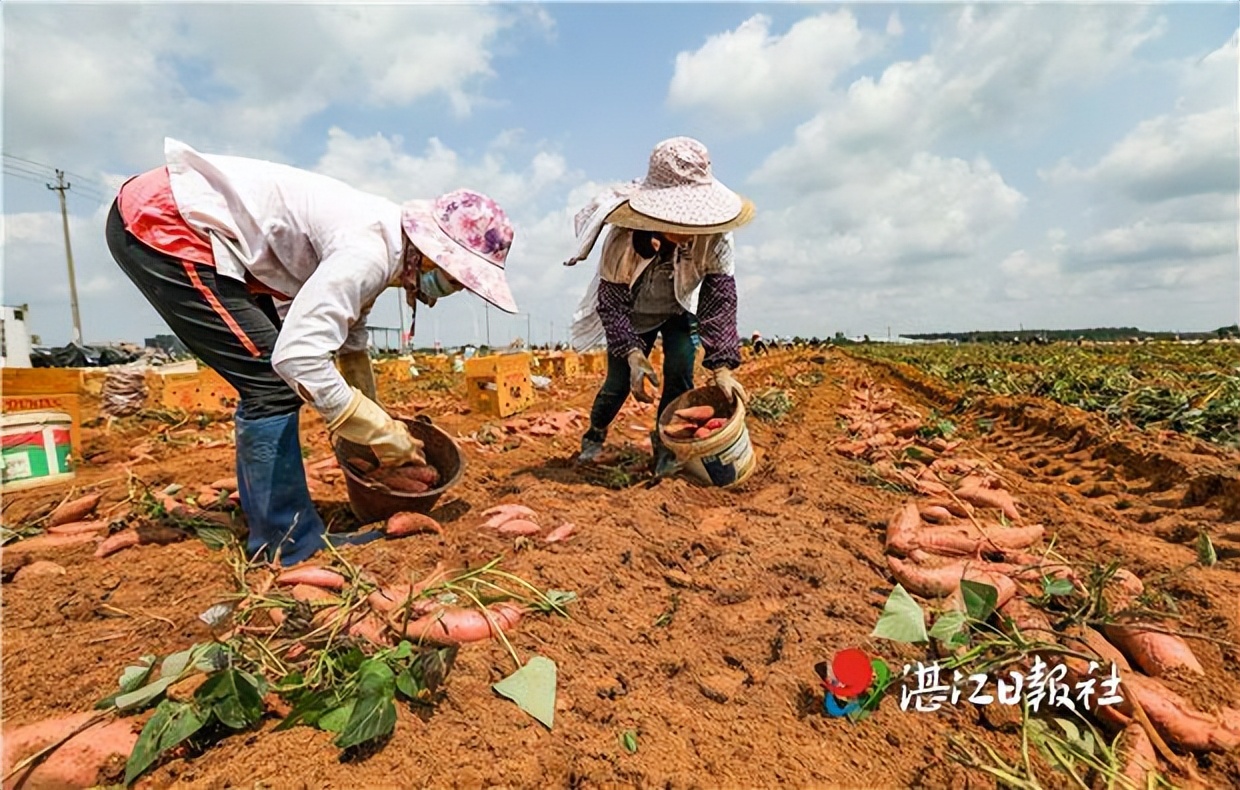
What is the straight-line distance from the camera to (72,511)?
248cm

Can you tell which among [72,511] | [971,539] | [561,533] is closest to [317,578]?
[561,533]

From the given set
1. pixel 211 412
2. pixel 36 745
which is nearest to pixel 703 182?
pixel 36 745

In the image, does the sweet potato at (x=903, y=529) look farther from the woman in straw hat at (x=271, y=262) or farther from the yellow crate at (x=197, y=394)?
the yellow crate at (x=197, y=394)

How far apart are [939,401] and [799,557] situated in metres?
6.78

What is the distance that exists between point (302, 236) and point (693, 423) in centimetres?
185

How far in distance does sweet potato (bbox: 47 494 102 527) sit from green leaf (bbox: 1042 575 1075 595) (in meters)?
3.32

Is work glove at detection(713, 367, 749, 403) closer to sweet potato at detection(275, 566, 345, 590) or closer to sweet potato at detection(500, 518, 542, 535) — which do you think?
sweet potato at detection(500, 518, 542, 535)

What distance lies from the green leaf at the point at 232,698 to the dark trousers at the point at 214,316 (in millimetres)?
1041

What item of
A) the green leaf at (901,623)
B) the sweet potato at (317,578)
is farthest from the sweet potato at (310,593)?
the green leaf at (901,623)

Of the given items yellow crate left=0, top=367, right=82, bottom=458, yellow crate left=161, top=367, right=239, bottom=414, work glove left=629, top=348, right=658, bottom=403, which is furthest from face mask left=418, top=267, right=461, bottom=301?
yellow crate left=161, top=367, right=239, bottom=414

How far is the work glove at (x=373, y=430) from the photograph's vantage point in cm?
198

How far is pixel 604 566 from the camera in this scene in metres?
1.95

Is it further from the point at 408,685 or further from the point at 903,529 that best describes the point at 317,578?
the point at 903,529

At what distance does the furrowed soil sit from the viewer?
115 cm
